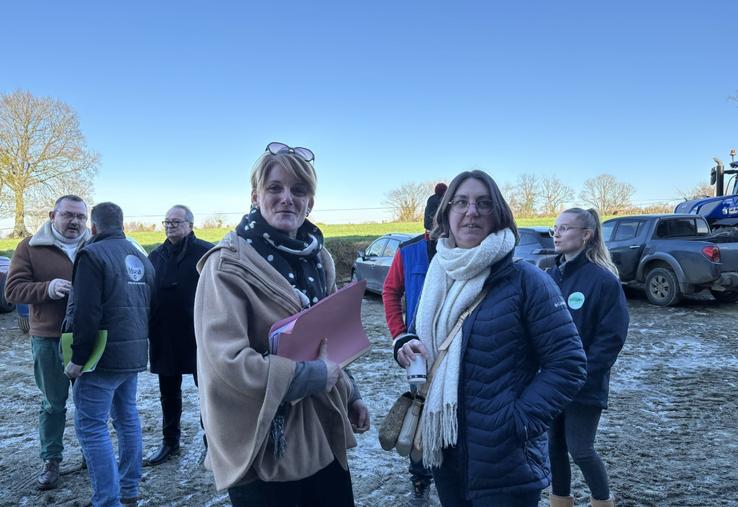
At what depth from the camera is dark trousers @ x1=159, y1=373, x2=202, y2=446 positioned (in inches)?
151

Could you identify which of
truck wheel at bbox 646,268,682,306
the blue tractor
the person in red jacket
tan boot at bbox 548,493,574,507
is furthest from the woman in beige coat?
the blue tractor

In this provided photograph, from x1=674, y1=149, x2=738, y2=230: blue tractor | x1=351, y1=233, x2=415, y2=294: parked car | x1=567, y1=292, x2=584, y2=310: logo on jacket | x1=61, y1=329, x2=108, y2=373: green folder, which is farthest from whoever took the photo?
x1=674, y1=149, x2=738, y2=230: blue tractor

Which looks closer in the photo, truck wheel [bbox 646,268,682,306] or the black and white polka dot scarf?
the black and white polka dot scarf

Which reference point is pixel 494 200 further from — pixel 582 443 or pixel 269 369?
pixel 582 443

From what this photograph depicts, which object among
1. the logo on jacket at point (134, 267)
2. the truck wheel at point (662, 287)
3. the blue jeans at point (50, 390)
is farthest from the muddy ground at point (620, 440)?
the truck wheel at point (662, 287)

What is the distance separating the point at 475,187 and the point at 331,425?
1.03 meters

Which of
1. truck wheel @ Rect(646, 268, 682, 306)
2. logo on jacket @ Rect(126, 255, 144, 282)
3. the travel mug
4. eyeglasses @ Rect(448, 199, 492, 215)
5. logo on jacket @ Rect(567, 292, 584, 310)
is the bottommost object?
truck wheel @ Rect(646, 268, 682, 306)

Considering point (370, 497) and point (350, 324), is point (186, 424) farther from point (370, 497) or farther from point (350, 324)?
point (350, 324)

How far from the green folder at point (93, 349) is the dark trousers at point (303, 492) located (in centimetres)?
156

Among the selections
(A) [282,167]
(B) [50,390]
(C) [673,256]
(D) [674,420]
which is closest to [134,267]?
(B) [50,390]

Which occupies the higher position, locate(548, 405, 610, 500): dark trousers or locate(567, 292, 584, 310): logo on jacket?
locate(567, 292, 584, 310): logo on jacket

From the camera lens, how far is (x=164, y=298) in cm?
396

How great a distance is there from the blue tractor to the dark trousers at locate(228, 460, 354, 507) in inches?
537

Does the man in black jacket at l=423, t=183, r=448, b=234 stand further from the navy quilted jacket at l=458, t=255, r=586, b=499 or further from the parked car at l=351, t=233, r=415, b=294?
the parked car at l=351, t=233, r=415, b=294
